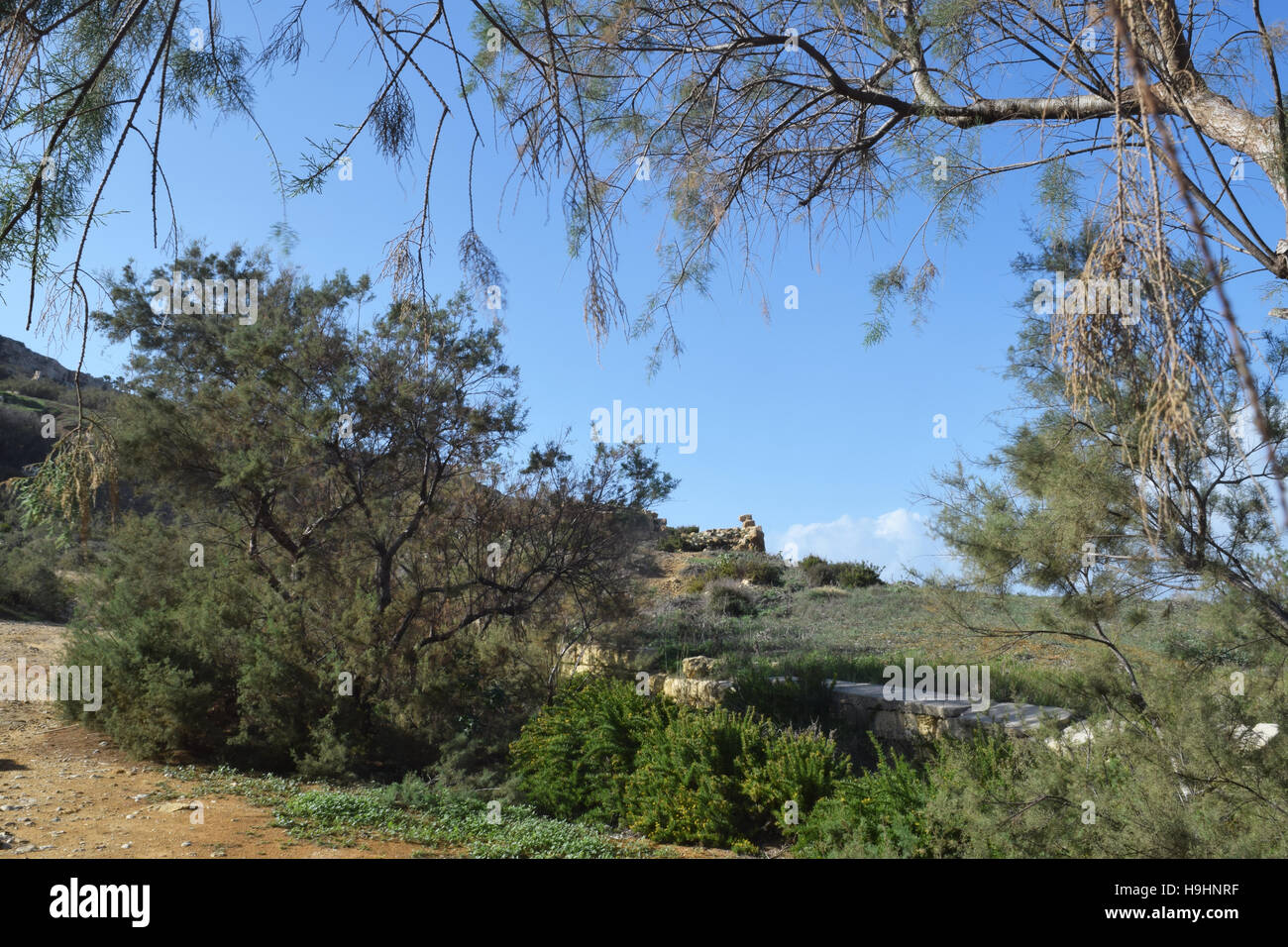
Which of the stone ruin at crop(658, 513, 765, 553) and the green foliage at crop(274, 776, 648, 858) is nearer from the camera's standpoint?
the green foliage at crop(274, 776, 648, 858)

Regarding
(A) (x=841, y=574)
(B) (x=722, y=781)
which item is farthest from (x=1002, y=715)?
(A) (x=841, y=574)

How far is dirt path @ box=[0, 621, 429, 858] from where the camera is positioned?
489cm

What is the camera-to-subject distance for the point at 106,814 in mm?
5703

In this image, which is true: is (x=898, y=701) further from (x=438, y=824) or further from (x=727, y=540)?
(x=727, y=540)

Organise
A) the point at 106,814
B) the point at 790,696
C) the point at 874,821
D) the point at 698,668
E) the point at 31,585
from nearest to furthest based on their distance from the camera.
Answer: the point at 874,821 → the point at 106,814 → the point at 790,696 → the point at 698,668 → the point at 31,585

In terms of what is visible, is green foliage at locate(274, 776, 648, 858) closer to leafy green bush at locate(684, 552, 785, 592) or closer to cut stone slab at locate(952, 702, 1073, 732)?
cut stone slab at locate(952, 702, 1073, 732)

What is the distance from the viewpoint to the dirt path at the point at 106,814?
489cm

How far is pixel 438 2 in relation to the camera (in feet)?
9.27

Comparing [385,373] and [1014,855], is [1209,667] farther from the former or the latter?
[385,373]

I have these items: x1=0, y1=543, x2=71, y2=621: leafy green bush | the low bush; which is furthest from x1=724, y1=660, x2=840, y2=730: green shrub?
x1=0, y1=543, x2=71, y2=621: leafy green bush

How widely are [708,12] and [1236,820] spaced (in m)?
5.00

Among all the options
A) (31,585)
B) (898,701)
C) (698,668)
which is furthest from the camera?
(31,585)

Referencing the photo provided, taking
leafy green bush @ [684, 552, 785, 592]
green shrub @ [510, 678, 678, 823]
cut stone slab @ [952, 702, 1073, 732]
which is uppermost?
leafy green bush @ [684, 552, 785, 592]
